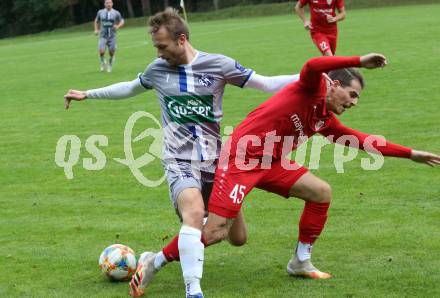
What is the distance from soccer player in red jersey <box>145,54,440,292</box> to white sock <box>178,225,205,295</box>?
0.47 ft

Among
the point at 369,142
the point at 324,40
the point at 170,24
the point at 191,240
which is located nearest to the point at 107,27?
the point at 324,40

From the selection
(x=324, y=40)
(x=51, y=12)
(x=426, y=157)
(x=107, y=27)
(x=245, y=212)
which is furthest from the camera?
(x=51, y=12)

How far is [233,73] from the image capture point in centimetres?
605

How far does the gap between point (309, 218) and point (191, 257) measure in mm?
1092

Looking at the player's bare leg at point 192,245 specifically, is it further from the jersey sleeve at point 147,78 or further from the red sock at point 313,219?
the jersey sleeve at point 147,78

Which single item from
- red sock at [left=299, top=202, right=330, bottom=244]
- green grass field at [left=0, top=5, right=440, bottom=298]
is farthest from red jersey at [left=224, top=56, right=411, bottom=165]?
green grass field at [left=0, top=5, right=440, bottom=298]

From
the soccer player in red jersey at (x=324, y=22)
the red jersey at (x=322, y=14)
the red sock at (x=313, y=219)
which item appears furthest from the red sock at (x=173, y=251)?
the red jersey at (x=322, y=14)

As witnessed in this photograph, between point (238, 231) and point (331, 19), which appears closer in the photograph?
point (238, 231)

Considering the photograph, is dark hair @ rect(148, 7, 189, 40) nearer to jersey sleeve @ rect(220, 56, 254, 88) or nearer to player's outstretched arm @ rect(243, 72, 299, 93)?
jersey sleeve @ rect(220, 56, 254, 88)

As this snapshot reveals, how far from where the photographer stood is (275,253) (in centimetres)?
667

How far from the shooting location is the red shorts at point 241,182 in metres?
5.57

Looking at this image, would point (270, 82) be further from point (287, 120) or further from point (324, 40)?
point (324, 40)

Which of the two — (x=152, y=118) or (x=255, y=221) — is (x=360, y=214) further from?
(x=152, y=118)

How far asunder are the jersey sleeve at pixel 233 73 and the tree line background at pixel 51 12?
6962 centimetres
